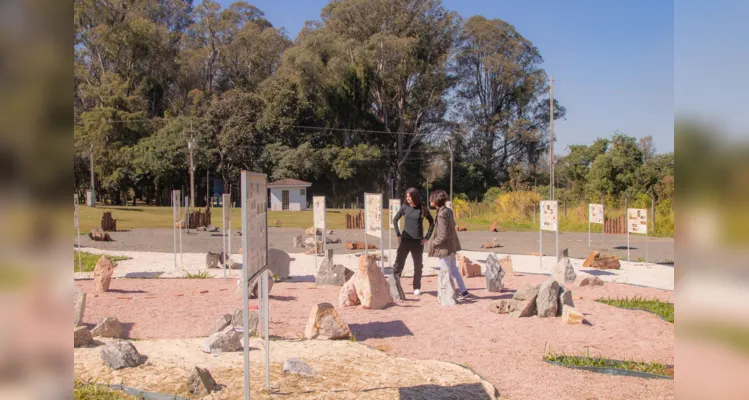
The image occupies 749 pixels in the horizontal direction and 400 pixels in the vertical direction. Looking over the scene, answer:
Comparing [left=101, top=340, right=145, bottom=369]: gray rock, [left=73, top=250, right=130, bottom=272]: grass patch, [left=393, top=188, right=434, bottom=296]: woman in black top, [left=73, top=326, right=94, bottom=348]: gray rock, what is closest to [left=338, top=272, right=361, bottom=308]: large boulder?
[left=393, top=188, right=434, bottom=296]: woman in black top

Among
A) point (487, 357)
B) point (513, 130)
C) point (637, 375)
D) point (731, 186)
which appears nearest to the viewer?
point (731, 186)

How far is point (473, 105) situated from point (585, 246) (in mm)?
35285

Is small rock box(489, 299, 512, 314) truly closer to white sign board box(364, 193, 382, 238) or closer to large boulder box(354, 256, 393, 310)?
large boulder box(354, 256, 393, 310)

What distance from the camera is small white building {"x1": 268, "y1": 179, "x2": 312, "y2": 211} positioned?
139 feet

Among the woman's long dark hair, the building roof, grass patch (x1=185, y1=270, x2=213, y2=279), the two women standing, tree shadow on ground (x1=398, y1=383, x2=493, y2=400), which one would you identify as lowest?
tree shadow on ground (x1=398, y1=383, x2=493, y2=400)

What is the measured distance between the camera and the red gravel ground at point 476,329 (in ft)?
16.5

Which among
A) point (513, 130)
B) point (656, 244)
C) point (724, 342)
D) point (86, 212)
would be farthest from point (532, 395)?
point (513, 130)

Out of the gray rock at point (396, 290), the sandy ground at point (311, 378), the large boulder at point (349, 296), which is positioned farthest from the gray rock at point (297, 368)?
the gray rock at point (396, 290)

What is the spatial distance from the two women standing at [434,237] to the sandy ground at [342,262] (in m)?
2.61

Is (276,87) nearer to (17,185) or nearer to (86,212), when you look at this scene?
(86,212)

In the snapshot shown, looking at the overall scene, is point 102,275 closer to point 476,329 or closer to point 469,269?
point 476,329

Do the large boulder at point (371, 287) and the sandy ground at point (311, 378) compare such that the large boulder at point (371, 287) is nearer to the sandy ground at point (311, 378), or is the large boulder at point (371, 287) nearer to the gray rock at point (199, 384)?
the sandy ground at point (311, 378)

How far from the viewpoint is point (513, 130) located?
50500 millimetres

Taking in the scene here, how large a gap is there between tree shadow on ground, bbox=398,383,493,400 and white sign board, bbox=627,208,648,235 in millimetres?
10188
